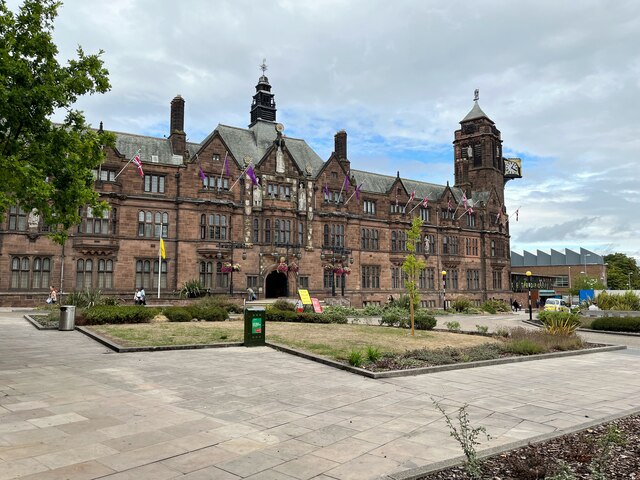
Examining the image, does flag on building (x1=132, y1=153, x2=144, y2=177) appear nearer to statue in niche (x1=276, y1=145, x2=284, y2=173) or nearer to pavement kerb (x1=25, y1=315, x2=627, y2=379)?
statue in niche (x1=276, y1=145, x2=284, y2=173)

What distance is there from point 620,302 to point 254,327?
31.3m

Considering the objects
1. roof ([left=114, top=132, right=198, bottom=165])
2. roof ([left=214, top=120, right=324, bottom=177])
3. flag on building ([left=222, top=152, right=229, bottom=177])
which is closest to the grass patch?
flag on building ([left=222, top=152, right=229, bottom=177])

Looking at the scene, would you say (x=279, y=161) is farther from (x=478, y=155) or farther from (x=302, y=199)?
(x=478, y=155)

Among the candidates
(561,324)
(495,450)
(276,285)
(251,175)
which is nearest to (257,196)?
(251,175)

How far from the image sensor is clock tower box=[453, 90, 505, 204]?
224 ft

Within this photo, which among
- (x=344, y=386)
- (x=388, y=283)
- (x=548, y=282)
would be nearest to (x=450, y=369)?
(x=344, y=386)

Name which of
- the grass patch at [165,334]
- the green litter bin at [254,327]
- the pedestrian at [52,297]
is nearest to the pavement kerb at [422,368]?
the green litter bin at [254,327]

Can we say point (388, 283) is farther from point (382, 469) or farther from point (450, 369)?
point (382, 469)

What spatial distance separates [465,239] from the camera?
61938mm

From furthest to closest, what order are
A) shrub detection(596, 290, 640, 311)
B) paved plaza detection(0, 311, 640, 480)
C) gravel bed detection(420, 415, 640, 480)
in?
shrub detection(596, 290, 640, 311) → paved plaza detection(0, 311, 640, 480) → gravel bed detection(420, 415, 640, 480)

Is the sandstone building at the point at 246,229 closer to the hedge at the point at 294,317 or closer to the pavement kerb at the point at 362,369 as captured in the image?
the hedge at the point at 294,317

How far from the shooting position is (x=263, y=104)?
51.6m

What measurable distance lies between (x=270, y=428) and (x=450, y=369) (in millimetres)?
7499

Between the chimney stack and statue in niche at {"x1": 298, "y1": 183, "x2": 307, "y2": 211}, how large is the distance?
36.0 feet
